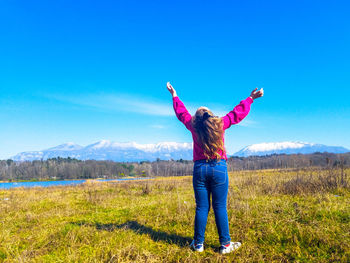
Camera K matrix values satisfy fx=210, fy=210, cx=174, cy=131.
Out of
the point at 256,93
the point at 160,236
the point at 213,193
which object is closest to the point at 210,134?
the point at 213,193

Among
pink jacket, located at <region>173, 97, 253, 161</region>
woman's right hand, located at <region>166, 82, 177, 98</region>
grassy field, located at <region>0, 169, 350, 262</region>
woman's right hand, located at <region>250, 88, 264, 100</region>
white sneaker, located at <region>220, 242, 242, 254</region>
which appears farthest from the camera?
woman's right hand, located at <region>166, 82, 177, 98</region>

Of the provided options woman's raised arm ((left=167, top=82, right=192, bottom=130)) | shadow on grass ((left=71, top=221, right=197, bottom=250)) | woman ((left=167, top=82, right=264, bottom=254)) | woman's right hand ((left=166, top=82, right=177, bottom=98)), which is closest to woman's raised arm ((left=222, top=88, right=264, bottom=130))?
woman ((left=167, top=82, right=264, bottom=254))

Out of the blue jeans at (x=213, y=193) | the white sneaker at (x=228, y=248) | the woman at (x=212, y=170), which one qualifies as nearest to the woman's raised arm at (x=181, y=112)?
the woman at (x=212, y=170)

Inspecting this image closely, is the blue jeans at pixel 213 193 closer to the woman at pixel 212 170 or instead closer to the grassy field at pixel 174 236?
the woman at pixel 212 170

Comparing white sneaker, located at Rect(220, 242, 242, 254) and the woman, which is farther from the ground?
Answer: the woman

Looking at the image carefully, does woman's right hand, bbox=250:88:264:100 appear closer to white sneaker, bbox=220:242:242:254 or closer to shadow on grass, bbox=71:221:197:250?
white sneaker, bbox=220:242:242:254

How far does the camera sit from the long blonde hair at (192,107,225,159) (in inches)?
132

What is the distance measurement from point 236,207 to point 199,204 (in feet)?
9.34

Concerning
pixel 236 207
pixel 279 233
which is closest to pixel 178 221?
pixel 236 207

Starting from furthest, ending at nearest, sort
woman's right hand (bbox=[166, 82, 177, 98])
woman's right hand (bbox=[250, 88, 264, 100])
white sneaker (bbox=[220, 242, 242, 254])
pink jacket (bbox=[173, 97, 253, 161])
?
woman's right hand (bbox=[166, 82, 177, 98]), woman's right hand (bbox=[250, 88, 264, 100]), pink jacket (bbox=[173, 97, 253, 161]), white sneaker (bbox=[220, 242, 242, 254])

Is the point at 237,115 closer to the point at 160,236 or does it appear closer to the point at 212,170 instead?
the point at 212,170

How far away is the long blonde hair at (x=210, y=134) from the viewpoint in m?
3.35

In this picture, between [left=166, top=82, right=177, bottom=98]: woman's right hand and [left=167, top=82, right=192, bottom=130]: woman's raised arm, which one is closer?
[left=167, top=82, right=192, bottom=130]: woman's raised arm

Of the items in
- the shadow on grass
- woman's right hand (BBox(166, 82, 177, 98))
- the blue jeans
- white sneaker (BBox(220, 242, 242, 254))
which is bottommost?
the shadow on grass
